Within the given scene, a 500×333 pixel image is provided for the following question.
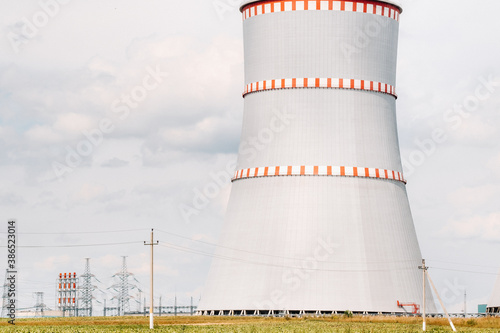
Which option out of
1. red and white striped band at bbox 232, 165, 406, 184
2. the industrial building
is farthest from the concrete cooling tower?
the industrial building

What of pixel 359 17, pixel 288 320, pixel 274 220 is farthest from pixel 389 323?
pixel 359 17

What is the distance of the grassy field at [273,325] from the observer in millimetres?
36500

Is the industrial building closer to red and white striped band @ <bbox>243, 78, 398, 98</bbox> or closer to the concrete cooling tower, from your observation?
the concrete cooling tower

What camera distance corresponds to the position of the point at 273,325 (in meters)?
40.1

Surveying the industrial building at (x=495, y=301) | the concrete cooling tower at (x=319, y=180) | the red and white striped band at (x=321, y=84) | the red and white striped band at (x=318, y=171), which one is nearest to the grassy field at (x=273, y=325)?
the concrete cooling tower at (x=319, y=180)

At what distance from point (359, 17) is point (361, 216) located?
33.3ft

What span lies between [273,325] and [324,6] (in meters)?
17.2

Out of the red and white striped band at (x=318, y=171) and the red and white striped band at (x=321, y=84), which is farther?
the red and white striped band at (x=321, y=84)

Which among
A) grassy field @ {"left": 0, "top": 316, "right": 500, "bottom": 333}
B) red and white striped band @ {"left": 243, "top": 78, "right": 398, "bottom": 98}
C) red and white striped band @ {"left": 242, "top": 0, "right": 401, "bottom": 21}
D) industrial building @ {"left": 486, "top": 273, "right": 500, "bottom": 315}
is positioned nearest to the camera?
grassy field @ {"left": 0, "top": 316, "right": 500, "bottom": 333}

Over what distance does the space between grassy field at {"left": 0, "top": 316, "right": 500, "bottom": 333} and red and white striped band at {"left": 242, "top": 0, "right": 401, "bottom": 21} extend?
15588 millimetres

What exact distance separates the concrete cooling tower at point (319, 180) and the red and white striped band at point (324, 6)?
0.07m

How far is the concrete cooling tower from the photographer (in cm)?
4703

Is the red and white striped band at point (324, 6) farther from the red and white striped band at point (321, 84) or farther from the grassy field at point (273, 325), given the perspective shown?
the grassy field at point (273, 325)

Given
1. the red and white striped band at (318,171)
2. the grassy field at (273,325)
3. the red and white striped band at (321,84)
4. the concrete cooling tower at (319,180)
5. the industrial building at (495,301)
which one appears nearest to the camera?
the grassy field at (273,325)
